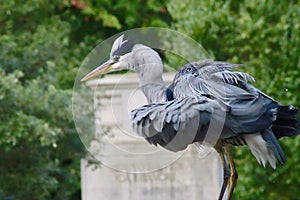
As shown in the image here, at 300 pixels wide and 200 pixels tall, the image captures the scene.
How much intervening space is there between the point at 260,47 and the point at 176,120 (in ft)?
17.0

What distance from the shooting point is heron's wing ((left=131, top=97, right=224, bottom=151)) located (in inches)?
192

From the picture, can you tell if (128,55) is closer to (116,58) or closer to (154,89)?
(116,58)

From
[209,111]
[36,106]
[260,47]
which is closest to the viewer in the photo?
[209,111]

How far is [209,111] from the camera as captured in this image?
192 inches

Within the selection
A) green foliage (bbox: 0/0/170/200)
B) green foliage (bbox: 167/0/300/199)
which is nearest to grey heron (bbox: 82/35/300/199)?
green foliage (bbox: 0/0/170/200)

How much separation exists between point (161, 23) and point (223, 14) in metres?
3.22

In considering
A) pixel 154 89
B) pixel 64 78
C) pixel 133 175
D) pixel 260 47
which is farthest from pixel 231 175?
pixel 64 78

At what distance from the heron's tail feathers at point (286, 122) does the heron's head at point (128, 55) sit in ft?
2.31

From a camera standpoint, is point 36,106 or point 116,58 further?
point 36,106

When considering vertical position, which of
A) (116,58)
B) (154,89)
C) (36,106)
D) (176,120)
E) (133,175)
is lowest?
(133,175)

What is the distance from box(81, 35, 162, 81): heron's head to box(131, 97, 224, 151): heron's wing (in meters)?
0.28

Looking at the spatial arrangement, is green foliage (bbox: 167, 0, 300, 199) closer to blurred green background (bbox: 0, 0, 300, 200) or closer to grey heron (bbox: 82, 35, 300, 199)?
blurred green background (bbox: 0, 0, 300, 200)

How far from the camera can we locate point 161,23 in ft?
43.2

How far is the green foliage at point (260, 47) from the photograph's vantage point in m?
9.51
